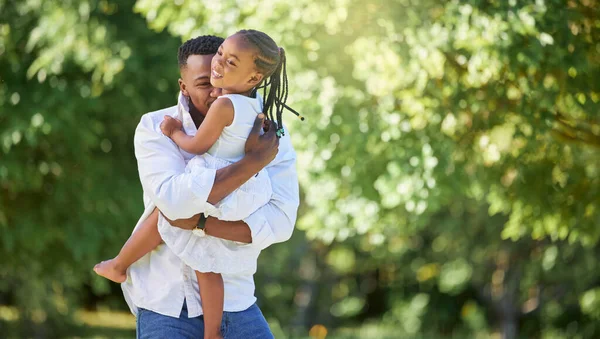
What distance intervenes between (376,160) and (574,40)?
1.66 m

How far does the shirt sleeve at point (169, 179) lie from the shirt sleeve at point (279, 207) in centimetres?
17

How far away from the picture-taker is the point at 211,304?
8.43 feet

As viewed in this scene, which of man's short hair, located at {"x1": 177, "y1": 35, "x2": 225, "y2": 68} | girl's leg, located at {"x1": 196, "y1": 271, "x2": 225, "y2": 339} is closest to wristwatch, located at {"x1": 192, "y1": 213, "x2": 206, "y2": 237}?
girl's leg, located at {"x1": 196, "y1": 271, "x2": 225, "y2": 339}

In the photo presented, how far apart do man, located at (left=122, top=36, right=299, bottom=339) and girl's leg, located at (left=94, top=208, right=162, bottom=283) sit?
0.12ft

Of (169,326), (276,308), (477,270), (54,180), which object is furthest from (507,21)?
(276,308)

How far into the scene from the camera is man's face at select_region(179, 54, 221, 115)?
8.87 ft

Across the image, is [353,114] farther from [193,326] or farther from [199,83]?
[193,326]

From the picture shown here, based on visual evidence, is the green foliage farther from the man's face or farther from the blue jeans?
the blue jeans

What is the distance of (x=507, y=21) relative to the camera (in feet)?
18.2

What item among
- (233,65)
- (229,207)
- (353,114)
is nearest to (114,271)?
(229,207)

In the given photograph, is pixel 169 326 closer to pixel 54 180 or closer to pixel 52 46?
pixel 52 46

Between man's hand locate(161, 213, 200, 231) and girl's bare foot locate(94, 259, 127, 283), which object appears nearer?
man's hand locate(161, 213, 200, 231)

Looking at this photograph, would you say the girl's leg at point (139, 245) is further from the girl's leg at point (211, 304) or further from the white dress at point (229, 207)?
the girl's leg at point (211, 304)

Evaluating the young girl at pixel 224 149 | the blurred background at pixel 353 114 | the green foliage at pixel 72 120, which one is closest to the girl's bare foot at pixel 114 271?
the young girl at pixel 224 149
